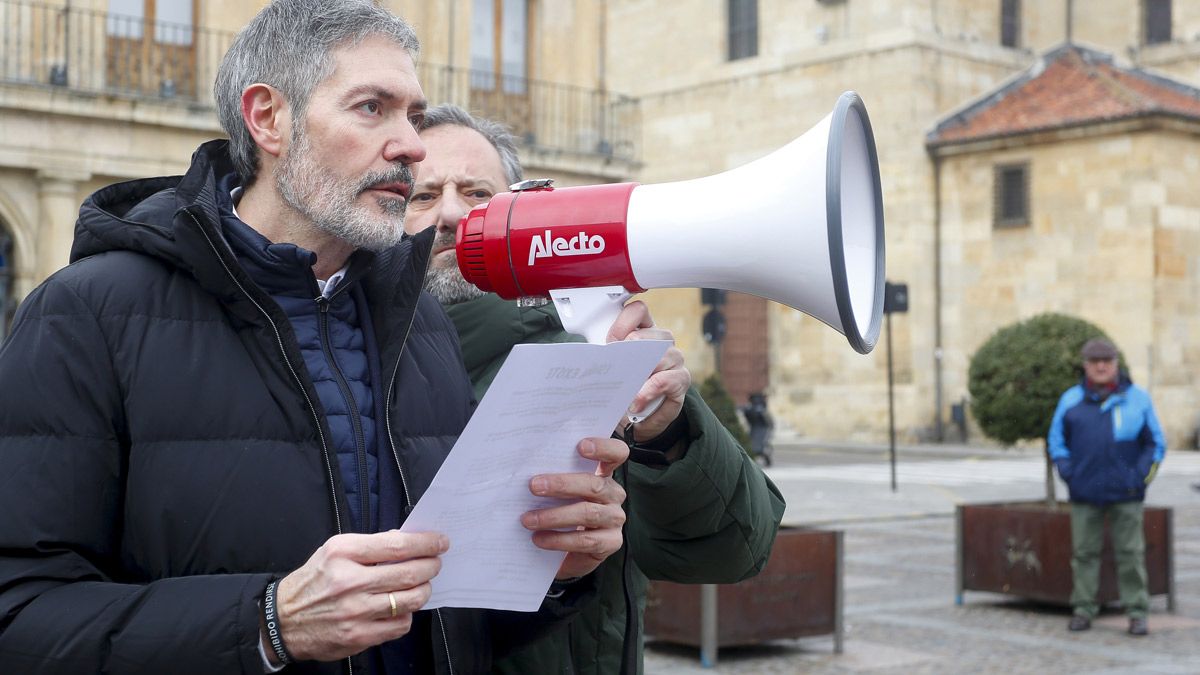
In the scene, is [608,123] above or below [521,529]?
above

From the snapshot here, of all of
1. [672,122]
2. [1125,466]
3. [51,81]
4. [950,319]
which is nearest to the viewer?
[1125,466]

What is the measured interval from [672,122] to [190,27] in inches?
706

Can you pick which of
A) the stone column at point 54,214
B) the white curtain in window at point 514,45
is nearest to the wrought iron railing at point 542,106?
the white curtain in window at point 514,45

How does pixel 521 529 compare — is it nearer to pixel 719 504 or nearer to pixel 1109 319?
pixel 719 504

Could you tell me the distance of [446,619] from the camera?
2.44 meters

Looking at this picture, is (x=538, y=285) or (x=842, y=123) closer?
(x=842, y=123)

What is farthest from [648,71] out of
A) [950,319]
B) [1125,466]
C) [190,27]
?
[1125,466]

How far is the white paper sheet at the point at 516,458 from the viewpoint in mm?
2068

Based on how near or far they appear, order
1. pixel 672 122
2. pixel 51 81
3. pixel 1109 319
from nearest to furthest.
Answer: pixel 51 81, pixel 1109 319, pixel 672 122

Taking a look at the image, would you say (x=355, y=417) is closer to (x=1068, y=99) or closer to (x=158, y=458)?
(x=158, y=458)

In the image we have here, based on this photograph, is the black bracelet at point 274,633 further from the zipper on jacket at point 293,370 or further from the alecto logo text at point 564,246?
the alecto logo text at point 564,246

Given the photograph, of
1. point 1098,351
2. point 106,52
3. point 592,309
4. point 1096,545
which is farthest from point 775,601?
point 106,52

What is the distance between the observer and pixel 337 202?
7.97 feet

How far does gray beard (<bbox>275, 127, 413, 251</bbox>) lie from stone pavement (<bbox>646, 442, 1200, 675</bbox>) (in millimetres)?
5918
